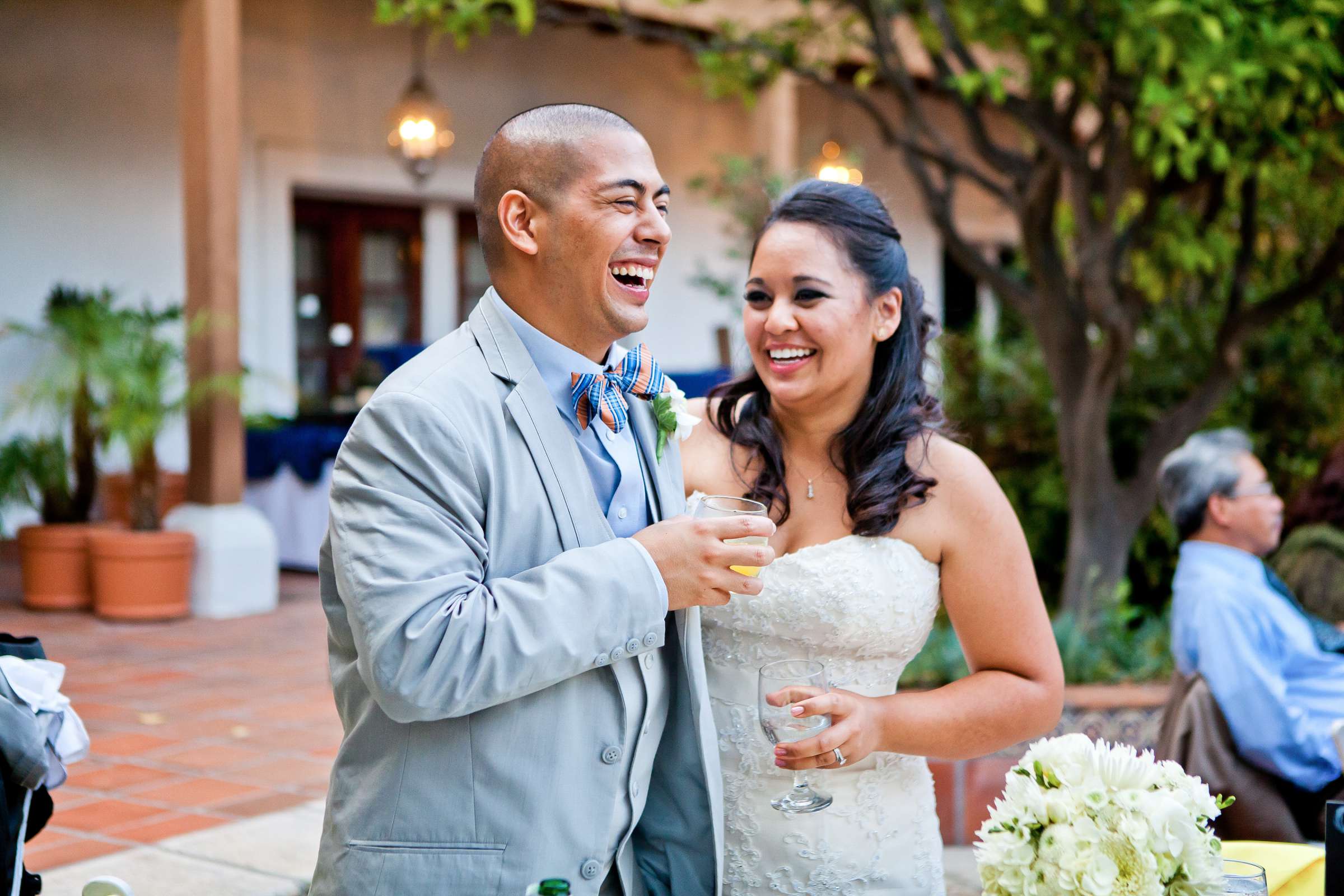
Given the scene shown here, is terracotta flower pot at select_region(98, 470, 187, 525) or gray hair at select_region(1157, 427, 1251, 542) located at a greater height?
gray hair at select_region(1157, 427, 1251, 542)

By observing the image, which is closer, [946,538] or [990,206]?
[946,538]

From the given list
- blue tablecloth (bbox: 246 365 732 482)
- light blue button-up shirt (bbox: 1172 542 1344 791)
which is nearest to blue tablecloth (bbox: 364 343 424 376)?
blue tablecloth (bbox: 246 365 732 482)

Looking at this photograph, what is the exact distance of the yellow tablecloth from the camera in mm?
2375

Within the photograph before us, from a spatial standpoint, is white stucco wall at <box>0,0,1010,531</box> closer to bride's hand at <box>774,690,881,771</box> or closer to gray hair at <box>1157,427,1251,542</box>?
gray hair at <box>1157,427,1251,542</box>

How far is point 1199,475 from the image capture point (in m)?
4.17

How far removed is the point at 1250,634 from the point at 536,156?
2807 millimetres

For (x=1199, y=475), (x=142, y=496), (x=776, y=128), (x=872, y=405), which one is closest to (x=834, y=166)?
(x=776, y=128)

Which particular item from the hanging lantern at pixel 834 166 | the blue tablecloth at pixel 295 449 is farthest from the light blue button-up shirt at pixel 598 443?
the hanging lantern at pixel 834 166

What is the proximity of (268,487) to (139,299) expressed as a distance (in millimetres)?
1610

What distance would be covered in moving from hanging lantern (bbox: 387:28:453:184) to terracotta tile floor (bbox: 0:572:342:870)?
11.0 ft

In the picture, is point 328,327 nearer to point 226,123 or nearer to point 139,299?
point 139,299

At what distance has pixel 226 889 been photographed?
3537mm

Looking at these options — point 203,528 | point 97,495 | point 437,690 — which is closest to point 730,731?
point 437,690

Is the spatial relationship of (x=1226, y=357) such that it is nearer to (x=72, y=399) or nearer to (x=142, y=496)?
(x=142, y=496)
